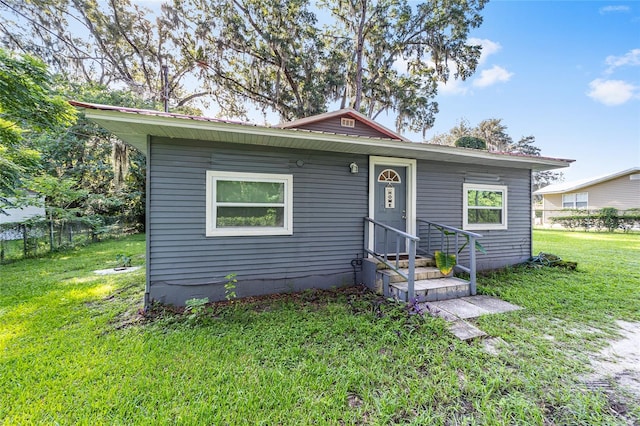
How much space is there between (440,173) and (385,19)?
9876 mm

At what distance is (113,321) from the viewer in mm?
3467

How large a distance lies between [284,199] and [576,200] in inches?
922

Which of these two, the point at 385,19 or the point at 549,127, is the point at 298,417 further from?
the point at 549,127

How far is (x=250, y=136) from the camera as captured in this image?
3881 mm

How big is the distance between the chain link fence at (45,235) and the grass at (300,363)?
5100 mm

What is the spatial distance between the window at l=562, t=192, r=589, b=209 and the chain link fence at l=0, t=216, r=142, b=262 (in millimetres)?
27976

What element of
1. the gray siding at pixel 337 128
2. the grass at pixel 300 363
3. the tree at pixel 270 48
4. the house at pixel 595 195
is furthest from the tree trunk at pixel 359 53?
the house at pixel 595 195

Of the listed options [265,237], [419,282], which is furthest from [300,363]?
[419,282]

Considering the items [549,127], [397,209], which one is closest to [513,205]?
[397,209]

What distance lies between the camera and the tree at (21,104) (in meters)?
4.06

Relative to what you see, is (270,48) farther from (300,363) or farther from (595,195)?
(595,195)

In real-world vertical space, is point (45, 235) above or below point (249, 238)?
below

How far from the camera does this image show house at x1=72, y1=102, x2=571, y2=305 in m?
3.82

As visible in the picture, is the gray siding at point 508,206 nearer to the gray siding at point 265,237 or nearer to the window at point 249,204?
the gray siding at point 265,237
